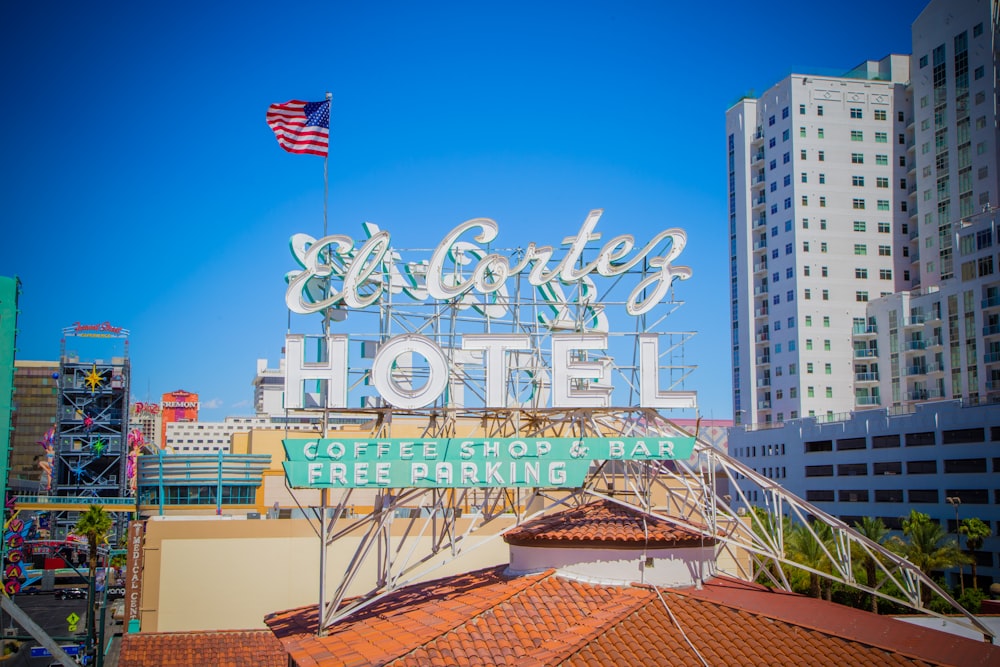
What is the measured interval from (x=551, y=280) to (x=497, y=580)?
1028cm

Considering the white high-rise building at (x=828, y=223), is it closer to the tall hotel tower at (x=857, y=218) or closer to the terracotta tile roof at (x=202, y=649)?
the tall hotel tower at (x=857, y=218)

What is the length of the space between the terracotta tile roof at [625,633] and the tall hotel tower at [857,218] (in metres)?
74.3

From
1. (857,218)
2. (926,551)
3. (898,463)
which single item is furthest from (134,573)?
(857,218)

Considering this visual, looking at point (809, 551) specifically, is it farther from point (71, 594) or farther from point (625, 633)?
point (71, 594)

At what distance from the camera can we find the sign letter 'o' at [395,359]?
96.7ft

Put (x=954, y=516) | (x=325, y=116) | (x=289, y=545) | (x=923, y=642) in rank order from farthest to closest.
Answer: (x=954, y=516)
(x=289, y=545)
(x=325, y=116)
(x=923, y=642)

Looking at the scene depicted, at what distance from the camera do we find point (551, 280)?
1314 inches

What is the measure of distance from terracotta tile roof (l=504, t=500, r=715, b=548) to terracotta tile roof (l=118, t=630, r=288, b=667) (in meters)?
20.7

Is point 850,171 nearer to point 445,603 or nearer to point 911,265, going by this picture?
point 911,265

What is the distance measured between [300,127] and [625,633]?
22.0 m

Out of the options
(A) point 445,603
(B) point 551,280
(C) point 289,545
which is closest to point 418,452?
(A) point 445,603

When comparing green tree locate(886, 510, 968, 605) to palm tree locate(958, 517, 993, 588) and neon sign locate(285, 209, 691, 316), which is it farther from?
neon sign locate(285, 209, 691, 316)

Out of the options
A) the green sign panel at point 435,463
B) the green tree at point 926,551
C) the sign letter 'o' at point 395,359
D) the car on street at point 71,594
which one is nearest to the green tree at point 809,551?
the green tree at point 926,551

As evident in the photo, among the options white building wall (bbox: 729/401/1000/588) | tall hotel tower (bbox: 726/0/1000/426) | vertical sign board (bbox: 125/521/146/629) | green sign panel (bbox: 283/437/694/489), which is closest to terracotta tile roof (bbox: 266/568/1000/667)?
green sign panel (bbox: 283/437/694/489)
